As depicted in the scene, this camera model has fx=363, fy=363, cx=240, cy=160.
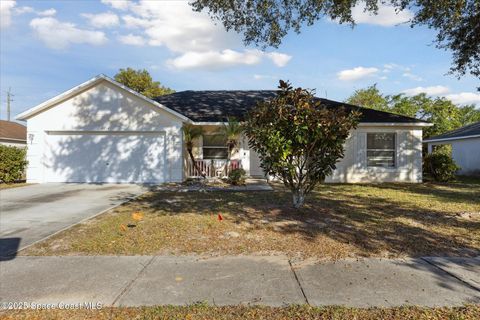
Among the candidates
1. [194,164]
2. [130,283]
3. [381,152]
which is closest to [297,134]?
[130,283]

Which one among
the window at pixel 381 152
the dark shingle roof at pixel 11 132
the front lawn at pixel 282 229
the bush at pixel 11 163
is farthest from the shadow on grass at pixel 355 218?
the dark shingle roof at pixel 11 132

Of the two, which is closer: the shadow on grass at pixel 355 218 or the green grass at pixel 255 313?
the green grass at pixel 255 313

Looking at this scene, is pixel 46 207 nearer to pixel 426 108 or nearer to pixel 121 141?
pixel 121 141

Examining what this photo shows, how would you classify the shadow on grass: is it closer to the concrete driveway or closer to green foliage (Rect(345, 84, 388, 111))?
the concrete driveway

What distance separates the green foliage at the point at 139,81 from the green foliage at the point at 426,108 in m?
23.2

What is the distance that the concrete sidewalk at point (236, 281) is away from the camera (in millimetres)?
3900

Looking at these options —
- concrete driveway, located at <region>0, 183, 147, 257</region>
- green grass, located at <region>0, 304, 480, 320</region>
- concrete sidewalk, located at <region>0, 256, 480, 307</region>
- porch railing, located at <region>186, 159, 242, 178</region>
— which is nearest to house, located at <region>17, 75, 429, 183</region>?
porch railing, located at <region>186, 159, 242, 178</region>

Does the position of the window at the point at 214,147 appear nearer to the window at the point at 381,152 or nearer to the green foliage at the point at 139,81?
the window at the point at 381,152

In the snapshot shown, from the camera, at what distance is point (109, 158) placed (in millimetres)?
16062

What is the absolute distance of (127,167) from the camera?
1606cm

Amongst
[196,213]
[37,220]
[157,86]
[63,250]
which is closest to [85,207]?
[37,220]

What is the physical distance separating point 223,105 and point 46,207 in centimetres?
1104

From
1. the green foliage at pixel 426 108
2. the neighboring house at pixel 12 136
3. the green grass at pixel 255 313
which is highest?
the green foliage at pixel 426 108

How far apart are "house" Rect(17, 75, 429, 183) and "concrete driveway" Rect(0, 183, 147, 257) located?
3.85 feet
